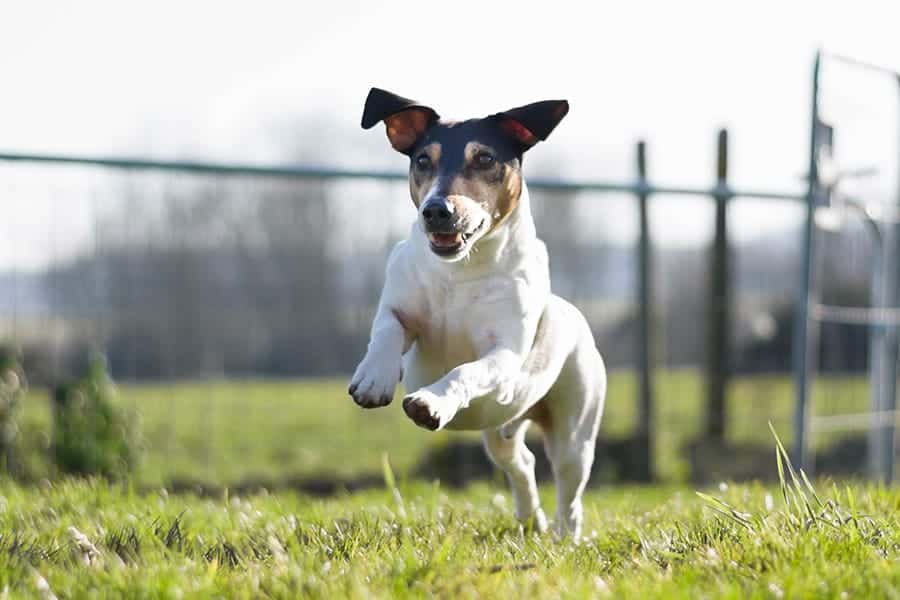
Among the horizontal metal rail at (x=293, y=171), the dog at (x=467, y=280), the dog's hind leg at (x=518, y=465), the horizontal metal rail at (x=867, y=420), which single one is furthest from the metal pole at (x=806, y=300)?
the dog at (x=467, y=280)

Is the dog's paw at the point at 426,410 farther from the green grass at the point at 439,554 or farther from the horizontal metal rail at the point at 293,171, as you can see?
the horizontal metal rail at the point at 293,171

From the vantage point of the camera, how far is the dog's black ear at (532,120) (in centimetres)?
366

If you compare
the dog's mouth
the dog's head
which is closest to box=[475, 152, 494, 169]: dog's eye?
the dog's head

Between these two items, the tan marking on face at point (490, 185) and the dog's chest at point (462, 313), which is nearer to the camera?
the tan marking on face at point (490, 185)

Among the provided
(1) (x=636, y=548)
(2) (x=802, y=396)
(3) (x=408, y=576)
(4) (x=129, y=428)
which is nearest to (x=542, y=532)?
(1) (x=636, y=548)

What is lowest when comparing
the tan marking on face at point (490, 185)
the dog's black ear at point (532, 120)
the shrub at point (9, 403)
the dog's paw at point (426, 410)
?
the shrub at point (9, 403)

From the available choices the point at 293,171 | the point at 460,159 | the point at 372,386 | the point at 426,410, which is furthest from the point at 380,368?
the point at 293,171

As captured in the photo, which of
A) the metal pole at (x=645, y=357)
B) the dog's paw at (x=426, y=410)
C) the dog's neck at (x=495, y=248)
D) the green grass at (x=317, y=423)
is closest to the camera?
the dog's paw at (x=426, y=410)

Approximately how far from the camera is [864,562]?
122 inches

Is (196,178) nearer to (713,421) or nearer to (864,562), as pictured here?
(713,421)

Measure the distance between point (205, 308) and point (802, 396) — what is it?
5.73m

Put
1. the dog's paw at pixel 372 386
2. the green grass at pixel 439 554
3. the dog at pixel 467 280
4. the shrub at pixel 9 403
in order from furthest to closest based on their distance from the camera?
the shrub at pixel 9 403 < the dog at pixel 467 280 < the dog's paw at pixel 372 386 < the green grass at pixel 439 554

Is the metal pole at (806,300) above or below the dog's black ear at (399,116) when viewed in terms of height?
below

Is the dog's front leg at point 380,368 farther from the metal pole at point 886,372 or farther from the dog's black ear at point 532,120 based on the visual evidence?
the metal pole at point 886,372
